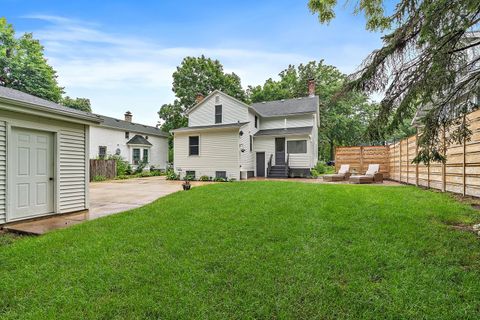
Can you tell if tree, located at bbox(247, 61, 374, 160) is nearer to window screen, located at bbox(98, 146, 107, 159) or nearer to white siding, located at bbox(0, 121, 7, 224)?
window screen, located at bbox(98, 146, 107, 159)

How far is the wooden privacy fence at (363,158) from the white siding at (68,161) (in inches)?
568

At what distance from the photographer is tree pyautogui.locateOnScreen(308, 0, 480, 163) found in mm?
3197

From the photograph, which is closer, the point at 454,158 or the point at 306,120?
the point at 454,158

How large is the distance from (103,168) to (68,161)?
12613mm

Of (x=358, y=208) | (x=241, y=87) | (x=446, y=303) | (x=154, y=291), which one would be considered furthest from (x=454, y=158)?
(x=241, y=87)

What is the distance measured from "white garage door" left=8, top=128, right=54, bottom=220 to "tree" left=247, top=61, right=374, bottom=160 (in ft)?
93.1

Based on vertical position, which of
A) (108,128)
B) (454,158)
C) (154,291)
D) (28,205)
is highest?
(108,128)

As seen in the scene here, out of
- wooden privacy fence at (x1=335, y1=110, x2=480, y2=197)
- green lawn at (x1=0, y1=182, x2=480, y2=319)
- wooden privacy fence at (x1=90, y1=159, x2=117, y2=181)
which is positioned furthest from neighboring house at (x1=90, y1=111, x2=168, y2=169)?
wooden privacy fence at (x1=335, y1=110, x2=480, y2=197)

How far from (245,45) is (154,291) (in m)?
13.0

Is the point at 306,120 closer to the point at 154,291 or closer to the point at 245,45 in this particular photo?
the point at 245,45

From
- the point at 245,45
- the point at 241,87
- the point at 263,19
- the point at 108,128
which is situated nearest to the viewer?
the point at 263,19

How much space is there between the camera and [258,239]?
13.5ft

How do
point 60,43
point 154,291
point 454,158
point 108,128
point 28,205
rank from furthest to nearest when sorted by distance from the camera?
point 108,128 → point 60,43 → point 454,158 → point 28,205 → point 154,291

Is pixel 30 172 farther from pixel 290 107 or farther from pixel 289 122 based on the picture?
pixel 290 107
